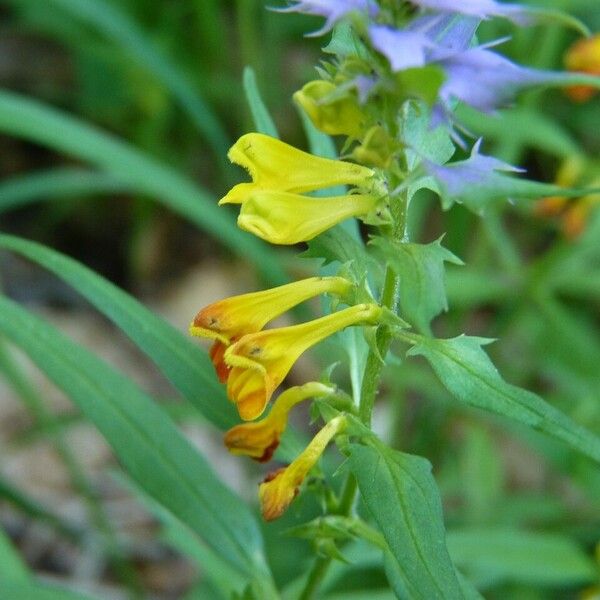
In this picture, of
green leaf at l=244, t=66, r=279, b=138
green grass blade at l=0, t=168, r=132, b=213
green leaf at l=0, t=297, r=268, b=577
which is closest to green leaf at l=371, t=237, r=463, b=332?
green leaf at l=244, t=66, r=279, b=138

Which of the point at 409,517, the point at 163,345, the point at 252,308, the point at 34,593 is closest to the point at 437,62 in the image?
the point at 252,308

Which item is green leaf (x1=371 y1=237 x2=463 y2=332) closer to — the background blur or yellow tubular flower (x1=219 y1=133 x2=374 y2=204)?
yellow tubular flower (x1=219 y1=133 x2=374 y2=204)

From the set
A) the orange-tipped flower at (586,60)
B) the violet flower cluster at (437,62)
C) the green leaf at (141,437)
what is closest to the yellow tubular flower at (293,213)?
the violet flower cluster at (437,62)

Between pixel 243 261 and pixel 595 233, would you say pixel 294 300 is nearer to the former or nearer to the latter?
pixel 595 233

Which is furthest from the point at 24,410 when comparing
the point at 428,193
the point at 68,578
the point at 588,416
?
the point at 588,416

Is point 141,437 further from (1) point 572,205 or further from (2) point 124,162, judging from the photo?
(1) point 572,205
